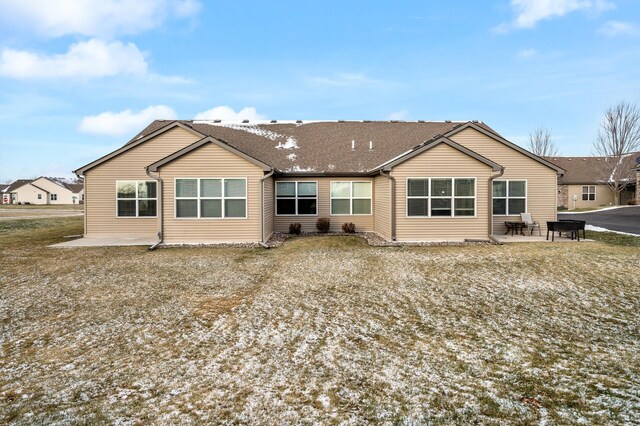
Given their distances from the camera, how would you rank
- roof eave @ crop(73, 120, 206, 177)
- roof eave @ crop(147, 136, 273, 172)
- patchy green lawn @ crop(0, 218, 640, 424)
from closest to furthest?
patchy green lawn @ crop(0, 218, 640, 424) → roof eave @ crop(147, 136, 273, 172) → roof eave @ crop(73, 120, 206, 177)

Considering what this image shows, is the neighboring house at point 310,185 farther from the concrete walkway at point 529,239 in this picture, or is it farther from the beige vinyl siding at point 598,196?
the beige vinyl siding at point 598,196

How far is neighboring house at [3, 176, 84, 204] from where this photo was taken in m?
73.1

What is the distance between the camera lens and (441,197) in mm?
14367

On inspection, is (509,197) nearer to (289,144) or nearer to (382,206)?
(382,206)

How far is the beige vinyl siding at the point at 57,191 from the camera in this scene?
244 ft

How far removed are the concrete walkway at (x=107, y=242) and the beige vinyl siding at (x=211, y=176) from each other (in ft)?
4.62

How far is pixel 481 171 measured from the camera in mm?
14375

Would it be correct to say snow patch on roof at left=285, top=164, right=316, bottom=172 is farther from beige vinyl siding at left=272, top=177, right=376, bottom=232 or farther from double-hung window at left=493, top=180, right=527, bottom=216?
double-hung window at left=493, top=180, right=527, bottom=216

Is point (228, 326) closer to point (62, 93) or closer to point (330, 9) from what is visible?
point (330, 9)

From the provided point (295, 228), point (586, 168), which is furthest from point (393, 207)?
point (586, 168)

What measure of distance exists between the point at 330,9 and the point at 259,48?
288 inches

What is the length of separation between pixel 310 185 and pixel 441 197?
6.33 meters

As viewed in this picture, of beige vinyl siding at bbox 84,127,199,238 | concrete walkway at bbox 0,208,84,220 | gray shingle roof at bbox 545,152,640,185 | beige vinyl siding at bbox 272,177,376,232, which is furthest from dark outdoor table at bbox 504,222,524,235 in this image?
concrete walkway at bbox 0,208,84,220

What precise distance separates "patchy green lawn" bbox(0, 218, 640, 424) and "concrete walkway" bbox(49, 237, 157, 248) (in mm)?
3572
